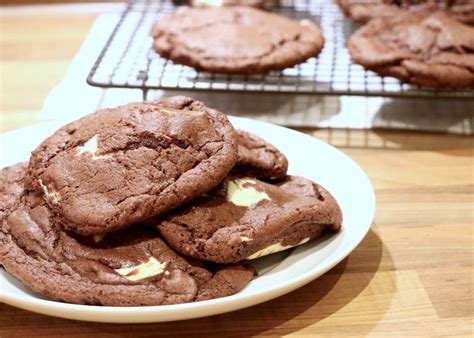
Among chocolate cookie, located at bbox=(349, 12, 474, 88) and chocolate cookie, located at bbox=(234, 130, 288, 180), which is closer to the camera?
chocolate cookie, located at bbox=(234, 130, 288, 180)

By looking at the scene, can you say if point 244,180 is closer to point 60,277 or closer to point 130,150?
point 130,150

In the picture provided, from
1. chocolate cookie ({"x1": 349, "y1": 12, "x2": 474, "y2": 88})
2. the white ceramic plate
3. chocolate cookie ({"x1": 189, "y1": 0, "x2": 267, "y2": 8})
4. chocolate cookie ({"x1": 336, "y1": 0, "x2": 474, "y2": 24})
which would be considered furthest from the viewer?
chocolate cookie ({"x1": 189, "y1": 0, "x2": 267, "y2": 8})

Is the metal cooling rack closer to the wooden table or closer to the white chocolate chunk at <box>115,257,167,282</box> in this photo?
the wooden table

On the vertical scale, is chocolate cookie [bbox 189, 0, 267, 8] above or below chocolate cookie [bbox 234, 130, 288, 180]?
below

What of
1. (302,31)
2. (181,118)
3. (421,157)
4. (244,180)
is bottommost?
(421,157)

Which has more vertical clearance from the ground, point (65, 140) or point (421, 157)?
point (65, 140)

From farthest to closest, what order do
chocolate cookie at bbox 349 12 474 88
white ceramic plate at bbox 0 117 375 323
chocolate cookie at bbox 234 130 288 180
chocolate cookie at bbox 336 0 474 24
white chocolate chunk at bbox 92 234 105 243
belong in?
chocolate cookie at bbox 336 0 474 24 < chocolate cookie at bbox 349 12 474 88 < chocolate cookie at bbox 234 130 288 180 < white chocolate chunk at bbox 92 234 105 243 < white ceramic plate at bbox 0 117 375 323

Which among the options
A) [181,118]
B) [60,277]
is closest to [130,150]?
[181,118]

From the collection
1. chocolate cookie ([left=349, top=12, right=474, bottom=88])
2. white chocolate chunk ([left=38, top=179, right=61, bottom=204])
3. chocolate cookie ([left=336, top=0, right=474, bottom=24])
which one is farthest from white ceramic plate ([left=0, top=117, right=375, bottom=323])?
chocolate cookie ([left=336, top=0, right=474, bottom=24])
